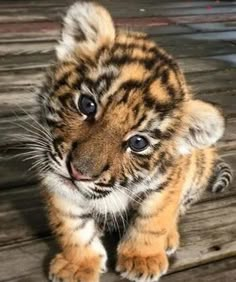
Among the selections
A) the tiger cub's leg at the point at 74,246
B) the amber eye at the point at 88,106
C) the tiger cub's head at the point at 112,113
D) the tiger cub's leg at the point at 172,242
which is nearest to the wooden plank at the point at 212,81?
the tiger cub's leg at the point at 172,242

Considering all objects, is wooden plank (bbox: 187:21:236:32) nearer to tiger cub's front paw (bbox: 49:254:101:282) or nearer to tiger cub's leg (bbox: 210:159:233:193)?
tiger cub's leg (bbox: 210:159:233:193)

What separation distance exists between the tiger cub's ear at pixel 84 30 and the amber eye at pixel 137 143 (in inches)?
16.6

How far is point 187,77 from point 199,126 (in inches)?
83.7

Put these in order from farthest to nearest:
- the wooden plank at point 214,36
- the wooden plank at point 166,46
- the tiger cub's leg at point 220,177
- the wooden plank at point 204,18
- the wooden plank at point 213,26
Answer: the wooden plank at point 204,18 → the wooden plank at point 213,26 → the wooden plank at point 214,36 → the wooden plank at point 166,46 → the tiger cub's leg at point 220,177

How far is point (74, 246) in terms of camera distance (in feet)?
8.49

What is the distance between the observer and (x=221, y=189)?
3.21 metres

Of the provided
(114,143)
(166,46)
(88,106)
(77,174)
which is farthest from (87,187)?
(166,46)

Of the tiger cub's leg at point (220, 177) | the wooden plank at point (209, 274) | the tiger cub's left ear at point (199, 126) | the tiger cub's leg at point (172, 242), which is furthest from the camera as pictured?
the tiger cub's leg at point (220, 177)

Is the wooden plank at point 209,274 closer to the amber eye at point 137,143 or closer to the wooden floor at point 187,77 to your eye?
the wooden floor at point 187,77

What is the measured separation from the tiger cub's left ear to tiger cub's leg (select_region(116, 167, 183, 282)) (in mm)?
132

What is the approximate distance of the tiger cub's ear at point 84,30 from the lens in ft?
8.36

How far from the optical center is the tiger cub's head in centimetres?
227

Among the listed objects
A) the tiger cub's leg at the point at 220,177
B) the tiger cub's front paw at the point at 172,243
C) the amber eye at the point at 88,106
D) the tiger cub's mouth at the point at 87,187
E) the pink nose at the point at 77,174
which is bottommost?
the tiger cub's leg at the point at 220,177

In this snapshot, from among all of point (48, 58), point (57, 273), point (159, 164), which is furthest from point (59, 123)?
point (48, 58)
